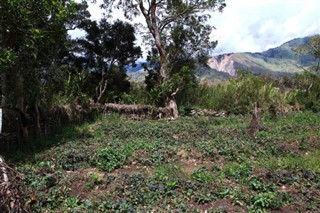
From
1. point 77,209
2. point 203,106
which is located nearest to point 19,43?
point 77,209

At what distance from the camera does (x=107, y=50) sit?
14008mm

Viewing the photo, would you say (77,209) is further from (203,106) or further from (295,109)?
(295,109)

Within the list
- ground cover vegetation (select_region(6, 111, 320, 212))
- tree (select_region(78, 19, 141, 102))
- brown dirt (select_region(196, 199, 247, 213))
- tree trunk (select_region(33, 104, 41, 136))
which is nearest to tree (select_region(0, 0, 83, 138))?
tree trunk (select_region(33, 104, 41, 136))

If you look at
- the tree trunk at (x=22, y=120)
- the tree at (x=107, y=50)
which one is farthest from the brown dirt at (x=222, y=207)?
the tree at (x=107, y=50)

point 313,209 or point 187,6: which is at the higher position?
point 187,6

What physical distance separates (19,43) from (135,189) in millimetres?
4434

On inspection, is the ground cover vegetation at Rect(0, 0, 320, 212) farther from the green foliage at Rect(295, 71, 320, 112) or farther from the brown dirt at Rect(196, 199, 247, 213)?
the green foliage at Rect(295, 71, 320, 112)

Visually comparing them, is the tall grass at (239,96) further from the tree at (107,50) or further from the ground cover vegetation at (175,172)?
the ground cover vegetation at (175,172)

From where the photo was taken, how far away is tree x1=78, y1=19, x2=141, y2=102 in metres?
13.7

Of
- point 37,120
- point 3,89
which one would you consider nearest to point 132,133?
point 37,120

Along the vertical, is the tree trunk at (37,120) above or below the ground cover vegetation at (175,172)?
above

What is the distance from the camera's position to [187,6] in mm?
13555

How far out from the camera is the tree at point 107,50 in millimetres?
13704

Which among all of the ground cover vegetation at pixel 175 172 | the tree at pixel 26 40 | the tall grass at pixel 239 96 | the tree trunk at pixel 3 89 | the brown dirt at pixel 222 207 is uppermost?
the tree at pixel 26 40
